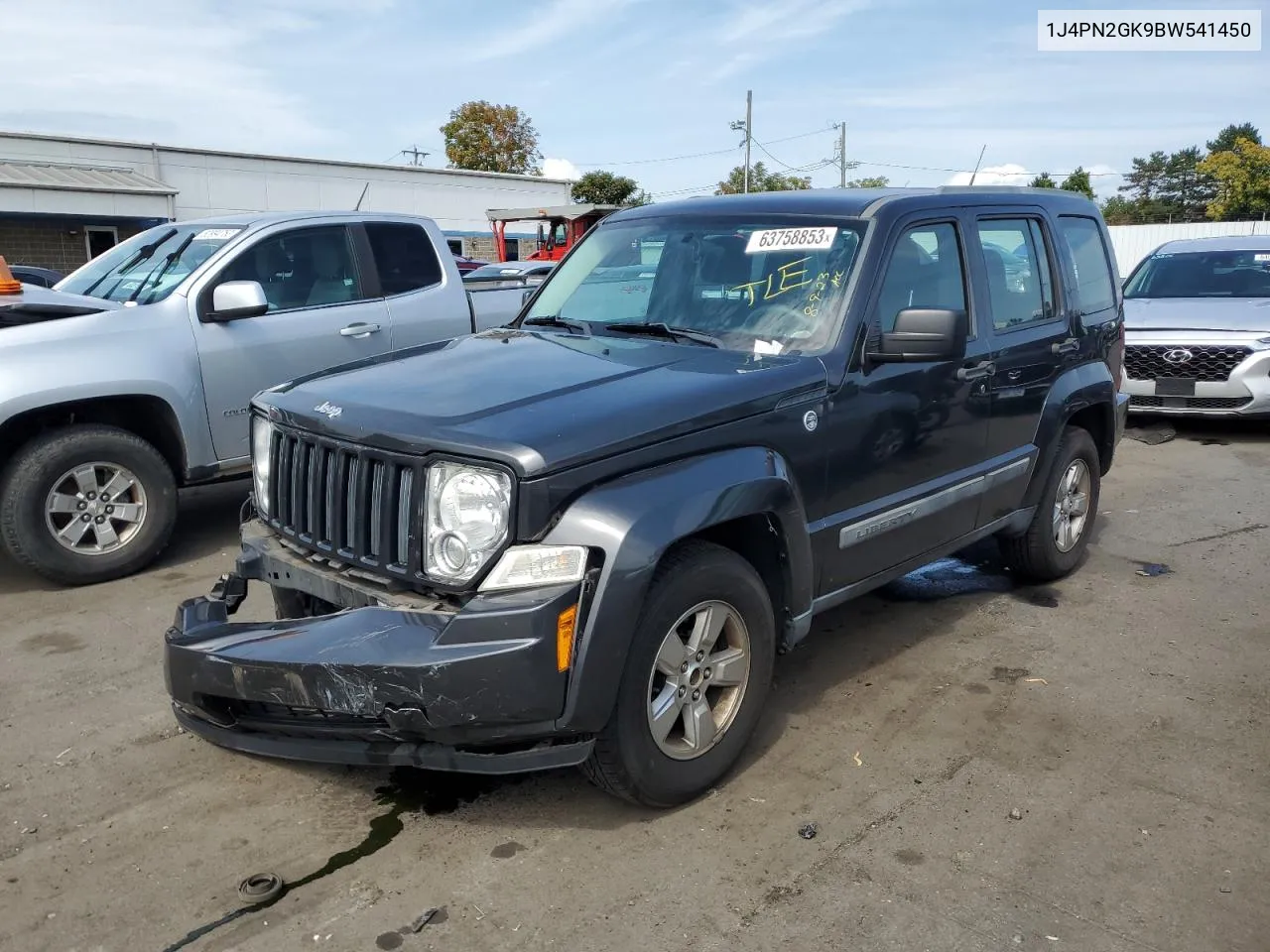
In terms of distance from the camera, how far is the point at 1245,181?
148 ft

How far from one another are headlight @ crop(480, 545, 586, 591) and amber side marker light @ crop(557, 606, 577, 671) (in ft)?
0.28

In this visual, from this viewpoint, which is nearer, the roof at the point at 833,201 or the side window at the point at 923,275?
the side window at the point at 923,275

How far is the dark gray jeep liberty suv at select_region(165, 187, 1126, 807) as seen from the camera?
9.27 ft

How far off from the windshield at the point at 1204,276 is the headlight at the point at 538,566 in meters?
9.73

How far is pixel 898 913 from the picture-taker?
282 cm

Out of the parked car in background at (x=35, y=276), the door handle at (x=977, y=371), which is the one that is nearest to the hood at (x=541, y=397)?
the door handle at (x=977, y=371)

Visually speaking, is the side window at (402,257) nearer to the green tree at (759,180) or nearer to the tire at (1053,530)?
the tire at (1053,530)

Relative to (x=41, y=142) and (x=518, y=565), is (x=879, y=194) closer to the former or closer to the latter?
(x=518, y=565)

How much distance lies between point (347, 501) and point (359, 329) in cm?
355

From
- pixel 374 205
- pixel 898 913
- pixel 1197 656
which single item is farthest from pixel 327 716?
pixel 374 205

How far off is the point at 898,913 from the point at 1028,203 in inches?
139

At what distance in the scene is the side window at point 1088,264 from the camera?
532 centimetres

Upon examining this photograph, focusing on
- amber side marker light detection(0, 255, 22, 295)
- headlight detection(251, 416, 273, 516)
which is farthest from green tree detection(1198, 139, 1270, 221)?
headlight detection(251, 416, 273, 516)

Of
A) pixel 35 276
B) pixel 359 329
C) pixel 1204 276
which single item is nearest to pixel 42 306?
pixel 359 329
